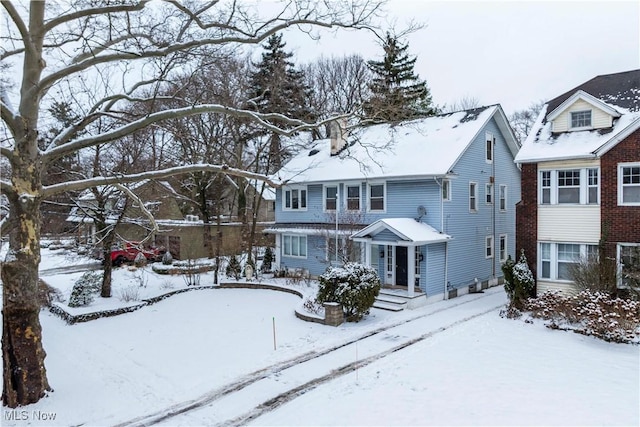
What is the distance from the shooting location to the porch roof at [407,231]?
16.9m

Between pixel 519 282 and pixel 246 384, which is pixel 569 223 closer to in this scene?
pixel 519 282

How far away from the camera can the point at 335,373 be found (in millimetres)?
10055

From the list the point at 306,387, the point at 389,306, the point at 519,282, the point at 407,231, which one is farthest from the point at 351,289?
the point at 519,282

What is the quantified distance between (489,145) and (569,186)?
6439 millimetres

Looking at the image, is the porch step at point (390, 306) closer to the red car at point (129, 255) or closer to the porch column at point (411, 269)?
the porch column at point (411, 269)

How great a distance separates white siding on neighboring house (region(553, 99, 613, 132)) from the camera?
15258mm

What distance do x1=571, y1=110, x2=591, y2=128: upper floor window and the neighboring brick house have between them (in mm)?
32

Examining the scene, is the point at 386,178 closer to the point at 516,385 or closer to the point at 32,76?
the point at 516,385

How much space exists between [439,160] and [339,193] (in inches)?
208

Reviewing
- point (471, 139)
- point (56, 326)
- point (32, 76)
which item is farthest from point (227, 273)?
point (32, 76)

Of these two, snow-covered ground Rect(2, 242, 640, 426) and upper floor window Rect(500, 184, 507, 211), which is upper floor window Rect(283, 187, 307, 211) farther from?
upper floor window Rect(500, 184, 507, 211)

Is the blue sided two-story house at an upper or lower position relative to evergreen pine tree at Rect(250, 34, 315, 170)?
lower

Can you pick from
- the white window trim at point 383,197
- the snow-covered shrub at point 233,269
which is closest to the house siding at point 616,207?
the white window trim at point 383,197

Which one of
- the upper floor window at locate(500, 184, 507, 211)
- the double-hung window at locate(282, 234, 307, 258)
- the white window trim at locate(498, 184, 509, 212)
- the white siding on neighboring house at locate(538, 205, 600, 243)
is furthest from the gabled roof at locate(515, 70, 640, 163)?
the double-hung window at locate(282, 234, 307, 258)
